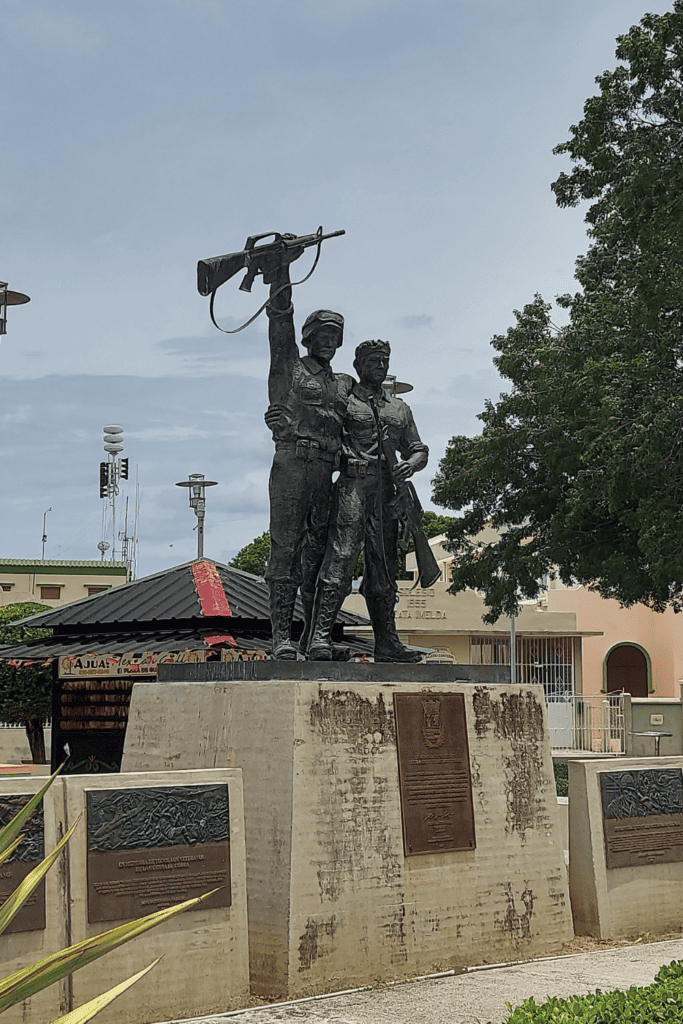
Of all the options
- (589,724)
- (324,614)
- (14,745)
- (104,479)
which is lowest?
(14,745)

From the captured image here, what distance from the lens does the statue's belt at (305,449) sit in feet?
24.9

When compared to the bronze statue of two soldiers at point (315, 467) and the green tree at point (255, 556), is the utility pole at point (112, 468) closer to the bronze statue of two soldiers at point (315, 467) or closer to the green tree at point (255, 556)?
the green tree at point (255, 556)

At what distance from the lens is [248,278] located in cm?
776

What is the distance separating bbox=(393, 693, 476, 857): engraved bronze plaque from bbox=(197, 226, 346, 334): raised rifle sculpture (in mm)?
2846

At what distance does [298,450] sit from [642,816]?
3332mm

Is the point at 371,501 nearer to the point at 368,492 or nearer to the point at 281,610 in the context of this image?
the point at 368,492

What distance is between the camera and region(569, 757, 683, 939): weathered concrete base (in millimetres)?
7473

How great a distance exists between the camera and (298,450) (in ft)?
24.9

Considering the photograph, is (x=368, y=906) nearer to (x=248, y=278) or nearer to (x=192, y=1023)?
(x=192, y=1023)

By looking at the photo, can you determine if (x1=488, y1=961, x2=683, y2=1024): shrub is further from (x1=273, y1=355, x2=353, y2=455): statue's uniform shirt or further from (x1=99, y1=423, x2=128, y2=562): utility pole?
(x1=99, y1=423, x2=128, y2=562): utility pole

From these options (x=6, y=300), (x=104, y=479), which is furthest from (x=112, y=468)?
(x=6, y=300)

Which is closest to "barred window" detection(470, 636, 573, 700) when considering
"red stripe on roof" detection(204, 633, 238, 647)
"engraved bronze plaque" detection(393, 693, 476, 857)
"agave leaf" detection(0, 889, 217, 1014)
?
"red stripe on roof" detection(204, 633, 238, 647)

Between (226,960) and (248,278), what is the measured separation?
423cm

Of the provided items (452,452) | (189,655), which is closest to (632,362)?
(452,452)
